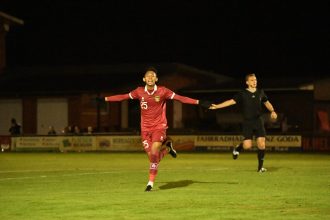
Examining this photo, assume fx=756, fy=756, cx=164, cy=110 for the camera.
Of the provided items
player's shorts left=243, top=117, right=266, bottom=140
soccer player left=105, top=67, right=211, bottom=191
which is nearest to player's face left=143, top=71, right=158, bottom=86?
soccer player left=105, top=67, right=211, bottom=191

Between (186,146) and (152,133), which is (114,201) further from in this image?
(186,146)

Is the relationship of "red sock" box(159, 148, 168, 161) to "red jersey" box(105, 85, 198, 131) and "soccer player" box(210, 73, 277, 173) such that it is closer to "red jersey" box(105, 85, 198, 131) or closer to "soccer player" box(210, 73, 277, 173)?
"red jersey" box(105, 85, 198, 131)

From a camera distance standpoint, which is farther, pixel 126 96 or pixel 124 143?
pixel 124 143

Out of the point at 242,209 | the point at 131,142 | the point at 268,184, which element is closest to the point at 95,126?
the point at 131,142

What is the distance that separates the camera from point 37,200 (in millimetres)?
13406

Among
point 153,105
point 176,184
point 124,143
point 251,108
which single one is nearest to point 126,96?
point 153,105

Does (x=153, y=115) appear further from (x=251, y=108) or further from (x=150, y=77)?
(x=251, y=108)

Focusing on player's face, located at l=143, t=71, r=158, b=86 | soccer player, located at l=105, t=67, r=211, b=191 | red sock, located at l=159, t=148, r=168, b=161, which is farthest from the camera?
red sock, located at l=159, t=148, r=168, b=161

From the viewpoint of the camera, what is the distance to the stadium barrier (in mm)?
37719

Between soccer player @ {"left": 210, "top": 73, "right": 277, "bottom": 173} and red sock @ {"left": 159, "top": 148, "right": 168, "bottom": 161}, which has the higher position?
soccer player @ {"left": 210, "top": 73, "right": 277, "bottom": 173}

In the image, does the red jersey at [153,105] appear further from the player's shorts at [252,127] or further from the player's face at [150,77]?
the player's shorts at [252,127]

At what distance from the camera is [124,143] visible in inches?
1594

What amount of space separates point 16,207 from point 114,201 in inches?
66.9

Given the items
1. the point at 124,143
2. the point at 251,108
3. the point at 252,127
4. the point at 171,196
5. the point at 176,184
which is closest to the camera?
the point at 171,196
